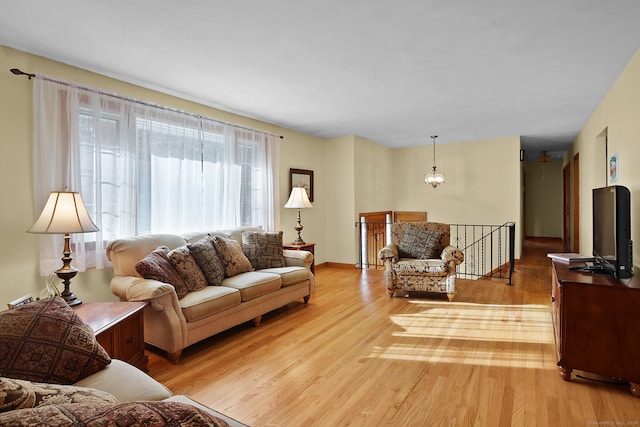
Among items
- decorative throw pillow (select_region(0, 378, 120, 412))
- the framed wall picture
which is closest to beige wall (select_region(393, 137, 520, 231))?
the framed wall picture

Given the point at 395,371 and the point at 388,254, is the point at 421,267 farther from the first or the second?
the point at 395,371

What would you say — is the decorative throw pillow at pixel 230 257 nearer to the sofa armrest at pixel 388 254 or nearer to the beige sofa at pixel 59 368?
the sofa armrest at pixel 388 254

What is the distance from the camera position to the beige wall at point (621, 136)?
10.1 ft

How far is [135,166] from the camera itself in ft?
11.7

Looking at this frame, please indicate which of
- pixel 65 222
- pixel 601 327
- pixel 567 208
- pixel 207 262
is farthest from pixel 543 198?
pixel 65 222

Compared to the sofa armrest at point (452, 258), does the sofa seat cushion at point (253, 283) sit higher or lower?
lower

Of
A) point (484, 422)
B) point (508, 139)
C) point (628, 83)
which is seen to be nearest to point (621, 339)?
point (484, 422)

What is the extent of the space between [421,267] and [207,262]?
8.39 ft

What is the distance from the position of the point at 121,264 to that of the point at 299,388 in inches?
75.3

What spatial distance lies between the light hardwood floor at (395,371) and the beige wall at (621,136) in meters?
1.44

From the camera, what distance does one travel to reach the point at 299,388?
7.88 ft

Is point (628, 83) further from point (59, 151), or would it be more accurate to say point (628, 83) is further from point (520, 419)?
point (59, 151)

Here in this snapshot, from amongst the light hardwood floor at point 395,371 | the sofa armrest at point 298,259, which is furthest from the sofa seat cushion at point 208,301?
the sofa armrest at point 298,259

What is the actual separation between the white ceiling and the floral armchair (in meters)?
1.67
